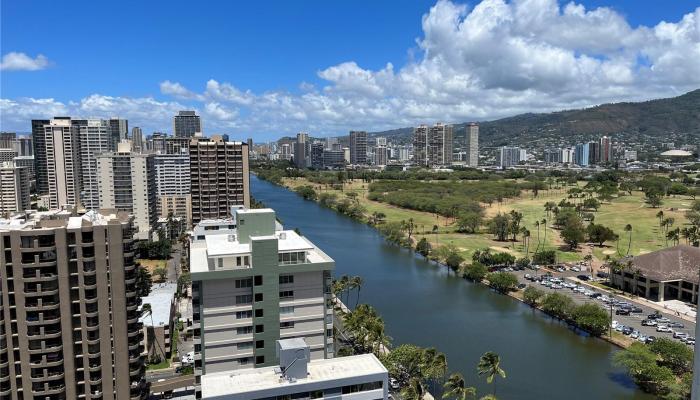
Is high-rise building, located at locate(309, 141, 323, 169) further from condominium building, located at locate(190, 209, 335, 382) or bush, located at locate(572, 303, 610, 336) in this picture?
condominium building, located at locate(190, 209, 335, 382)

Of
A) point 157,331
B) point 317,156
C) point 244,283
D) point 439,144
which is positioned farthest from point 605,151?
point 244,283

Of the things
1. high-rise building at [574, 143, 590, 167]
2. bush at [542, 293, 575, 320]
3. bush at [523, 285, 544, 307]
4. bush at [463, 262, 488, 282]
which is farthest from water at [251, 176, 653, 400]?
high-rise building at [574, 143, 590, 167]

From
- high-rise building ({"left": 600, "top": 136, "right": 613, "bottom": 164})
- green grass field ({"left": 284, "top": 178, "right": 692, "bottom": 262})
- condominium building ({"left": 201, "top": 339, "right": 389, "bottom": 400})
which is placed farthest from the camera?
high-rise building ({"left": 600, "top": 136, "right": 613, "bottom": 164})

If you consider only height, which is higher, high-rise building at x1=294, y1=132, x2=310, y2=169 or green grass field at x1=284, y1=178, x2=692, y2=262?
high-rise building at x1=294, y1=132, x2=310, y2=169

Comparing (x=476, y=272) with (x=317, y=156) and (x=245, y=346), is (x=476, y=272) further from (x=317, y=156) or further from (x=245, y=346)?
(x=317, y=156)

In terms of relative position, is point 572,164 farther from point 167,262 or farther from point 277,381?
point 277,381

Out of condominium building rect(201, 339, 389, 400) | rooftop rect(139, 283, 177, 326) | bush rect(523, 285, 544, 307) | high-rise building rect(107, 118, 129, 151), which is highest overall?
high-rise building rect(107, 118, 129, 151)
